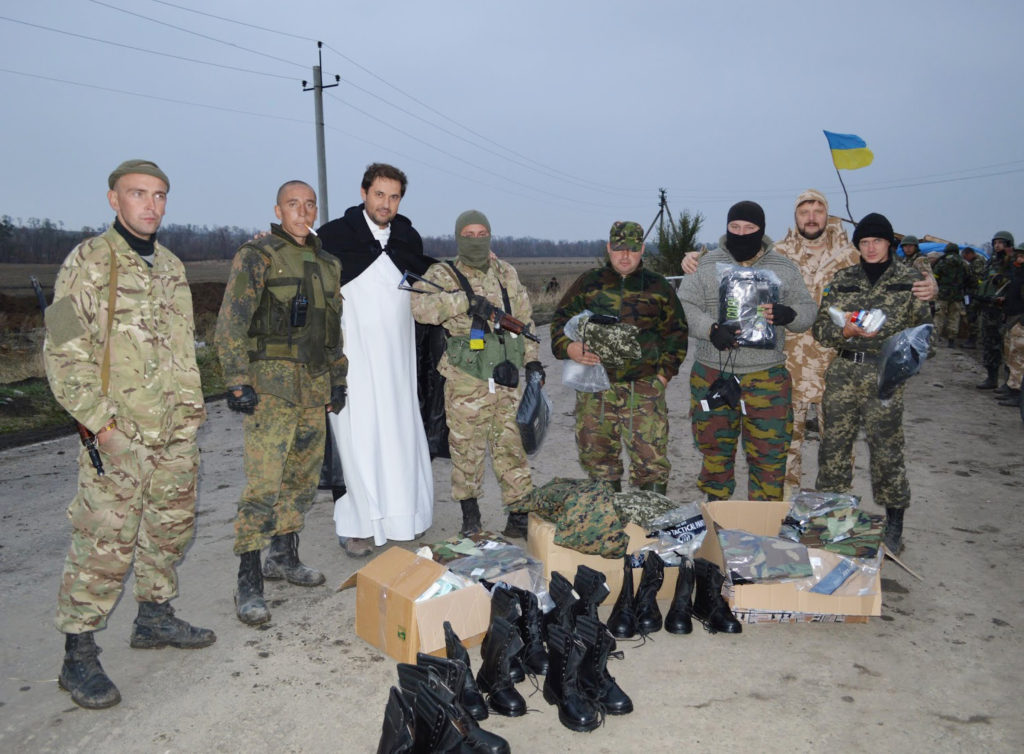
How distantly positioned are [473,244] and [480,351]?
2.27ft

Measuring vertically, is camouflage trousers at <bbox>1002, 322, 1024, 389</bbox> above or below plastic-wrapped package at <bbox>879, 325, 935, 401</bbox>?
below

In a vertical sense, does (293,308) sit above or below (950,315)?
above

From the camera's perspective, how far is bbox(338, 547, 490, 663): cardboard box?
360 centimetres

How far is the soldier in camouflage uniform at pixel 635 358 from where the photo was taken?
16.3 ft

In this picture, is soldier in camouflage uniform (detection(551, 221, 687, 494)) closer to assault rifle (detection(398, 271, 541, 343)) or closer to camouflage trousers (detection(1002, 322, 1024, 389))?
assault rifle (detection(398, 271, 541, 343))

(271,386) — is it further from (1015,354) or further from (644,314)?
(1015,354)

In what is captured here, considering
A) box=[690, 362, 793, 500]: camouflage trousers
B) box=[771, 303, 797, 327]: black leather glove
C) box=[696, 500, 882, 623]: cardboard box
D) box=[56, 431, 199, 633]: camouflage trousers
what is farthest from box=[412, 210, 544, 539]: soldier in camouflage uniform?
box=[56, 431, 199, 633]: camouflage trousers

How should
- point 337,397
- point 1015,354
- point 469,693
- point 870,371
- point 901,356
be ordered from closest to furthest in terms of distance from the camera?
1. point 469,693
2. point 337,397
3. point 901,356
4. point 870,371
5. point 1015,354

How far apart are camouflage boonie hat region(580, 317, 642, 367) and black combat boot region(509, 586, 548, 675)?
5.54 ft

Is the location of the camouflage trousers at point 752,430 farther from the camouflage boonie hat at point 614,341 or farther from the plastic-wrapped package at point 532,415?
the plastic-wrapped package at point 532,415

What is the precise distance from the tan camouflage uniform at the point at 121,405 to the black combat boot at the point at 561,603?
→ 5.95ft

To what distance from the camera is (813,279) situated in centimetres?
578

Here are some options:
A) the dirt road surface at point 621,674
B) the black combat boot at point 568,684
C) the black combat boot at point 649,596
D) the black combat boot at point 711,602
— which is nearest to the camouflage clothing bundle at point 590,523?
the black combat boot at point 649,596

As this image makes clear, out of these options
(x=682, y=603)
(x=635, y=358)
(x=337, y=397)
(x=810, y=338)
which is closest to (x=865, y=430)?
(x=810, y=338)
